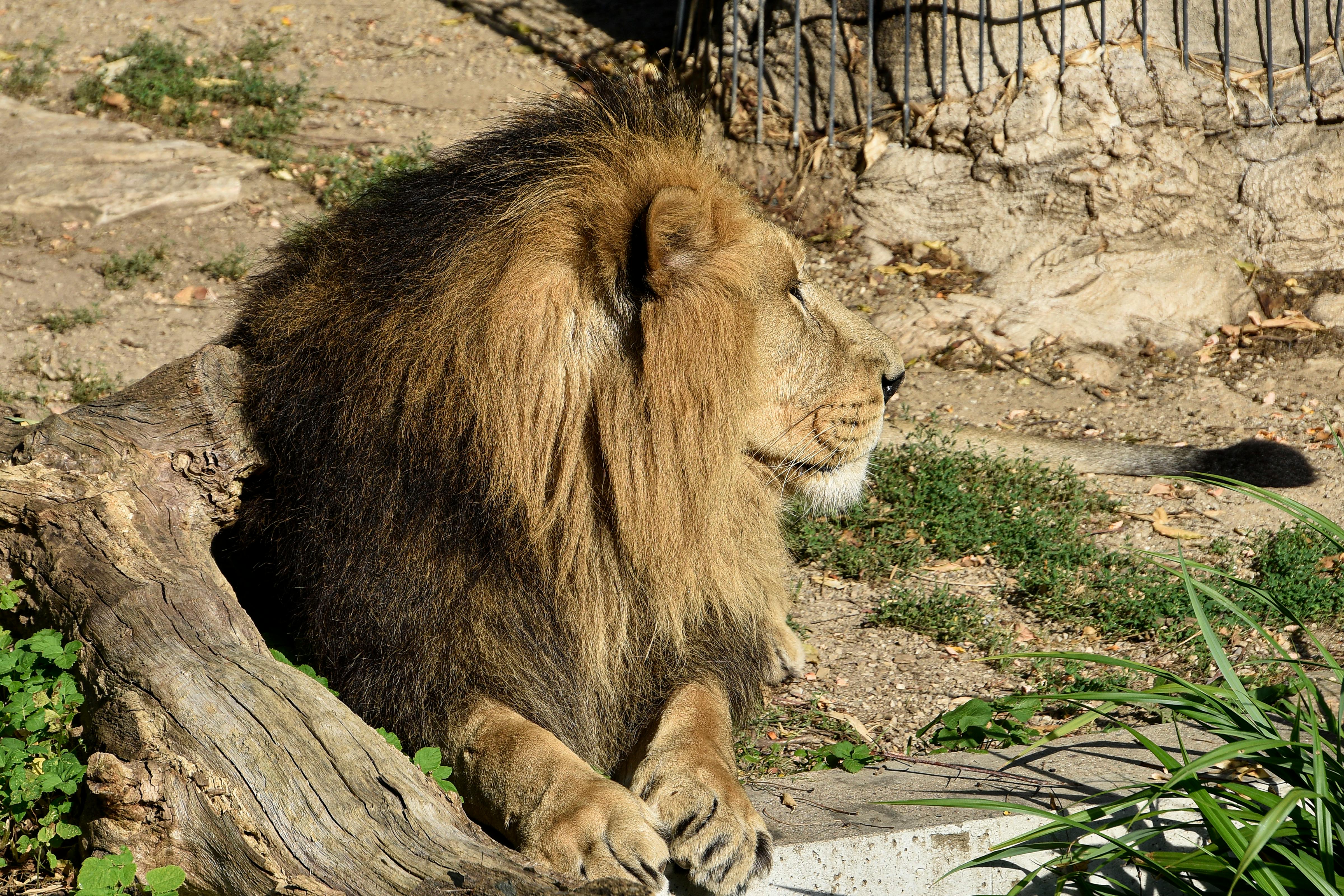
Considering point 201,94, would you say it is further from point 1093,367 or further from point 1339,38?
point 1339,38

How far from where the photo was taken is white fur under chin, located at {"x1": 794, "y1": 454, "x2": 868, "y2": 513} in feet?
9.83

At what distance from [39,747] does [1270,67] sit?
637cm

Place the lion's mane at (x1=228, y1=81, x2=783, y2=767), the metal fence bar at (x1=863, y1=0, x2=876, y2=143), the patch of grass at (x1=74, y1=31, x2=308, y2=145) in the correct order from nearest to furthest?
1. the lion's mane at (x1=228, y1=81, x2=783, y2=767)
2. the metal fence bar at (x1=863, y1=0, x2=876, y2=143)
3. the patch of grass at (x1=74, y1=31, x2=308, y2=145)

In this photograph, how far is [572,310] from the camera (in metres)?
2.56

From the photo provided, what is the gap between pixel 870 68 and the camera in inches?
265

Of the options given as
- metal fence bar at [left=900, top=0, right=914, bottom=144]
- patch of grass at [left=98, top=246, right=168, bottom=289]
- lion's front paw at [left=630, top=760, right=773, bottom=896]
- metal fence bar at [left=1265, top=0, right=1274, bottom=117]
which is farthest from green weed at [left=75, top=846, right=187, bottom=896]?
metal fence bar at [left=1265, top=0, right=1274, bottom=117]

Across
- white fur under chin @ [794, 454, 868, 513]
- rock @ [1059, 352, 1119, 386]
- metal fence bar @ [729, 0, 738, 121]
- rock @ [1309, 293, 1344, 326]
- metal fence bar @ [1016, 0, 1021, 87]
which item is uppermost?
metal fence bar @ [1016, 0, 1021, 87]

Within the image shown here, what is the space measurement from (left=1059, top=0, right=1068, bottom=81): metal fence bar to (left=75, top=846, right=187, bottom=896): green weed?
18.9 feet

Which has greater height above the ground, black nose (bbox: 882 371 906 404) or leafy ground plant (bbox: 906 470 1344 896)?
black nose (bbox: 882 371 906 404)

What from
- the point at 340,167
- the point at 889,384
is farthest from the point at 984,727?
the point at 340,167

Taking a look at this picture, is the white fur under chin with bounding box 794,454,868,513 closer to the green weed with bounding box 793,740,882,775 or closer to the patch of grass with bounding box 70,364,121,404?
the green weed with bounding box 793,740,882,775

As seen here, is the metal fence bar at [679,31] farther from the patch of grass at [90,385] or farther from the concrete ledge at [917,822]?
the concrete ledge at [917,822]

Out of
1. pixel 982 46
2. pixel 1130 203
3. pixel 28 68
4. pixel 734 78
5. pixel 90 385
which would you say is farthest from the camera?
pixel 28 68

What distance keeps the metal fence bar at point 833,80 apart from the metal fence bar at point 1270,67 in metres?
2.21
